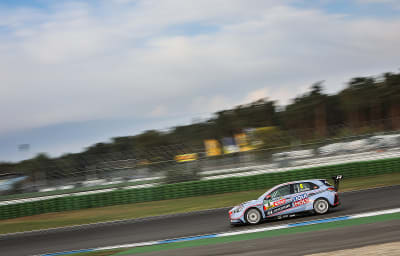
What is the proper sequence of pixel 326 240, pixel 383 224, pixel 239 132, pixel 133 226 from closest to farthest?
pixel 326 240 → pixel 383 224 → pixel 133 226 → pixel 239 132

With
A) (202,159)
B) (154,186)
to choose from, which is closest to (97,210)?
(154,186)

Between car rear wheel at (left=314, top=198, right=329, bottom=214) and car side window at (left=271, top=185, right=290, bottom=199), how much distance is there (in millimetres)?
911

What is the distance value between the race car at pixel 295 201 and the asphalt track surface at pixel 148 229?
10.9 inches

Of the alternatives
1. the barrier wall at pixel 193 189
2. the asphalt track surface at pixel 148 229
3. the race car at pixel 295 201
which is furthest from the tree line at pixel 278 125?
the race car at pixel 295 201

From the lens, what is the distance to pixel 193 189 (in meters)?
24.2

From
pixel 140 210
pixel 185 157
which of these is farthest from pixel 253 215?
pixel 185 157

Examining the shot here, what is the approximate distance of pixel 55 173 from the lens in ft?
88.9

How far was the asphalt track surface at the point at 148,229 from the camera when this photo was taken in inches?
510

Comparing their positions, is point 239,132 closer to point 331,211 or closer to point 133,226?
point 133,226

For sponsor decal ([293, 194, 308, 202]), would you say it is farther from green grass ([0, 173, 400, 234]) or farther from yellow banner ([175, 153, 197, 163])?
yellow banner ([175, 153, 197, 163])

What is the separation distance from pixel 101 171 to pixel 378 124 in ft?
60.8

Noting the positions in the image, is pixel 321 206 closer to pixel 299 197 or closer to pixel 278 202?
pixel 299 197

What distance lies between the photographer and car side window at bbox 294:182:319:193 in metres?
12.1

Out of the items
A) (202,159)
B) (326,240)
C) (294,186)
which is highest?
(202,159)
